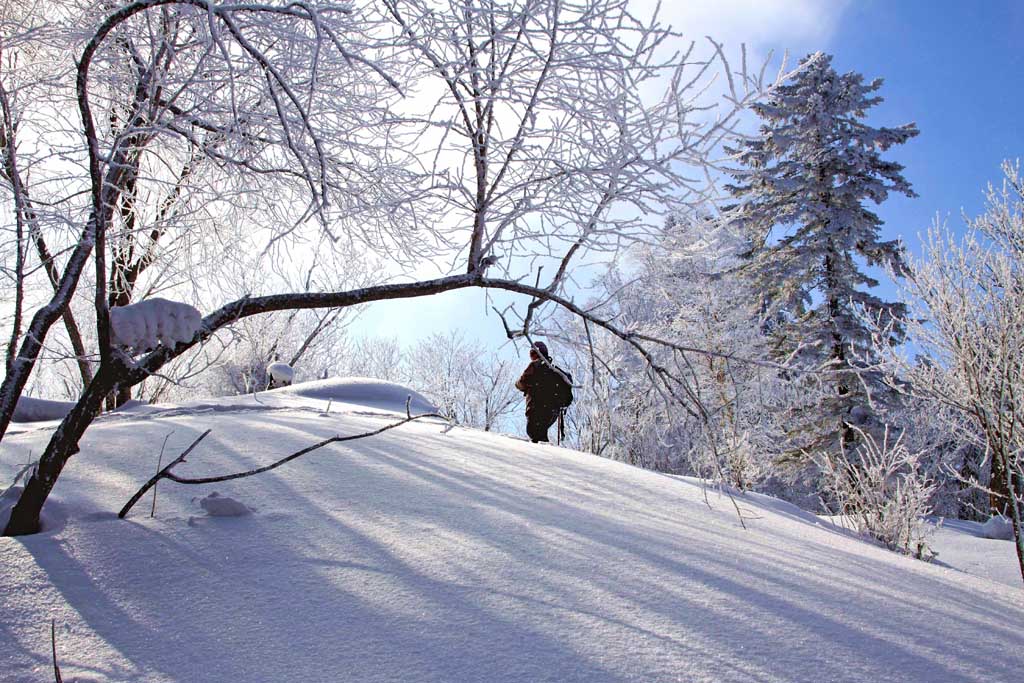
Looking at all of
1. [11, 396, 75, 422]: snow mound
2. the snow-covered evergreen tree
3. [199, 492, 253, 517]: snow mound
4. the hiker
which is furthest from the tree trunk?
the snow-covered evergreen tree

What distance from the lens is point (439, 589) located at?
226 cm

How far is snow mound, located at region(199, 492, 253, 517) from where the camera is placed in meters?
2.82

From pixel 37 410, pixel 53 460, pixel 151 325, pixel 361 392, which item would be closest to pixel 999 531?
pixel 361 392

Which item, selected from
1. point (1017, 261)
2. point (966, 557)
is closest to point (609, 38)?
point (1017, 261)

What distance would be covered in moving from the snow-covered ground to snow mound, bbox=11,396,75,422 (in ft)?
16.2

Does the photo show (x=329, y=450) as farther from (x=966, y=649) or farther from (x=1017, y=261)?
(x=1017, y=261)

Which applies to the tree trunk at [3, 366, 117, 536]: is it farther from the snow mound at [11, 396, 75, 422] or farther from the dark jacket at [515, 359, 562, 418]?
the dark jacket at [515, 359, 562, 418]

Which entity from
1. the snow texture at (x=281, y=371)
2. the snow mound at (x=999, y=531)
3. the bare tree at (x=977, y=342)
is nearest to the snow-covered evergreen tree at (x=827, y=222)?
the snow mound at (x=999, y=531)

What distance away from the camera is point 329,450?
389 centimetres

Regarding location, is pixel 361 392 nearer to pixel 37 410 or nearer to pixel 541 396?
pixel 541 396

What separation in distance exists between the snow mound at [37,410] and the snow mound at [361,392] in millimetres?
2764

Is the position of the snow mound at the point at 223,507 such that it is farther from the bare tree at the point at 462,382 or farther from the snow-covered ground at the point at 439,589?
the bare tree at the point at 462,382

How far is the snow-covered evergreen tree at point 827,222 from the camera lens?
13133mm

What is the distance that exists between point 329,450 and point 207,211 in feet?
8.40
